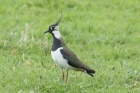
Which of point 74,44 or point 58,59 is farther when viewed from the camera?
point 74,44

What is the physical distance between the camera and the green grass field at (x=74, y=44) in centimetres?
736

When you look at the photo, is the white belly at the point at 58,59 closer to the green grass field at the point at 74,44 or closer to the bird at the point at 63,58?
the bird at the point at 63,58

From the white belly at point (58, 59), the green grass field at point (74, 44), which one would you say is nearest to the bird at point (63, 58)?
the white belly at point (58, 59)

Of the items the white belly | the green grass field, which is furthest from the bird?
the green grass field

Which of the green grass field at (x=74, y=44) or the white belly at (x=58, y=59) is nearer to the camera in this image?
the white belly at (x=58, y=59)

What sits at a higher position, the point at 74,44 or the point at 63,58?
the point at 63,58

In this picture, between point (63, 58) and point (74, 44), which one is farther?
point (74, 44)

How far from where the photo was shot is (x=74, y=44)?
10.2 meters

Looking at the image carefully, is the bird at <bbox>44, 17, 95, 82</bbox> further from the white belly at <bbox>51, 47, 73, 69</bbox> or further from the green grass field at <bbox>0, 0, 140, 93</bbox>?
the green grass field at <bbox>0, 0, 140, 93</bbox>

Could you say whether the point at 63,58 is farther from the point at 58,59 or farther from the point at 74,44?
the point at 74,44

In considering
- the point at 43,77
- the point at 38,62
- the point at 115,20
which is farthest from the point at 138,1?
the point at 43,77

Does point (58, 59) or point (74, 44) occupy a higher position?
point (58, 59)

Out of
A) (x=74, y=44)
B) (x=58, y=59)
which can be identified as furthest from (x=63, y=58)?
(x=74, y=44)

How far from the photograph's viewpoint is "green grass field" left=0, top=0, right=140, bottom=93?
7359 millimetres
